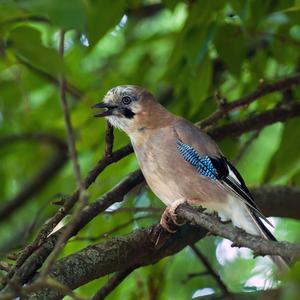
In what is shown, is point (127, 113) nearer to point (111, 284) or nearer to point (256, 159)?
point (111, 284)

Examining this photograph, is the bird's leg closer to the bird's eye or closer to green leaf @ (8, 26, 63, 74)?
the bird's eye

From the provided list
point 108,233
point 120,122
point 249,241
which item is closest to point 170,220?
point 108,233

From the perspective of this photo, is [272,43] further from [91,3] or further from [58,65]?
[58,65]

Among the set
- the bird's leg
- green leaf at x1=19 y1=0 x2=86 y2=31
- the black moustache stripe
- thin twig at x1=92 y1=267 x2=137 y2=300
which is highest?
the black moustache stripe

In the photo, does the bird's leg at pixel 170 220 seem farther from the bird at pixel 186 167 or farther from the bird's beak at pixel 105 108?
the bird's beak at pixel 105 108

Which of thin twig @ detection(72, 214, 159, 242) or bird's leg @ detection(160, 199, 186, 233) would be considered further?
thin twig @ detection(72, 214, 159, 242)

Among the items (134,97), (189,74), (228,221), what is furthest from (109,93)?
(228,221)

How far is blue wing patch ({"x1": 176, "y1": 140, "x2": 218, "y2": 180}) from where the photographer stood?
5484 mm

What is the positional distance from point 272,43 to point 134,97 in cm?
118

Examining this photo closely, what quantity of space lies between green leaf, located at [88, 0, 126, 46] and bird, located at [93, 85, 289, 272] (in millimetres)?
926

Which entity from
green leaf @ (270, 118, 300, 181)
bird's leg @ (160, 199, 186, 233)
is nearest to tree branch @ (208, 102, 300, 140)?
green leaf @ (270, 118, 300, 181)

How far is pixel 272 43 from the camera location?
6090mm

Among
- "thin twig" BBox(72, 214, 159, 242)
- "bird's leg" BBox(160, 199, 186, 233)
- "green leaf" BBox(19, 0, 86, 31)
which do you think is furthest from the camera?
"thin twig" BBox(72, 214, 159, 242)

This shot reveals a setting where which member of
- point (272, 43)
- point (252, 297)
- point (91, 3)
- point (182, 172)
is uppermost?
point (91, 3)
